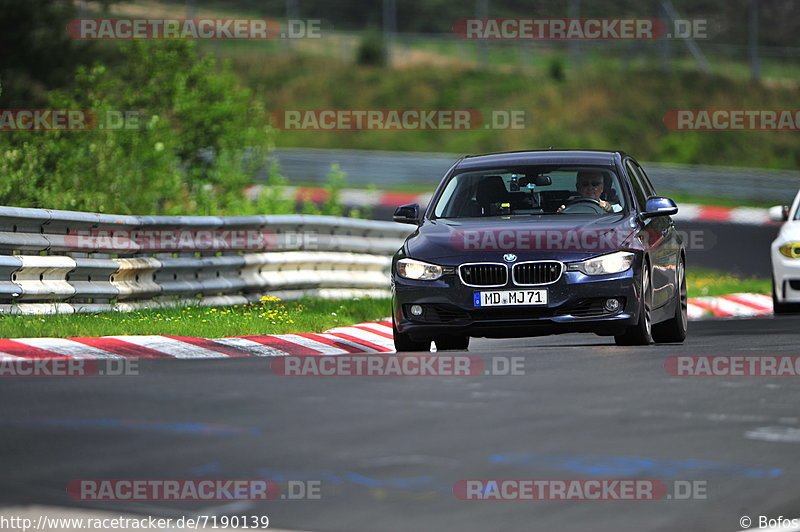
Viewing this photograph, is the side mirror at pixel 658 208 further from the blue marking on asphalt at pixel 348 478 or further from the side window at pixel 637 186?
the blue marking on asphalt at pixel 348 478

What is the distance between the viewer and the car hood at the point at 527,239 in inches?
485

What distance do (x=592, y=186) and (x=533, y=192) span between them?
0.50 meters

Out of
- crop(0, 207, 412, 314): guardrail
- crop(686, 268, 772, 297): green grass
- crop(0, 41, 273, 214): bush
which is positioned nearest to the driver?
crop(0, 207, 412, 314): guardrail

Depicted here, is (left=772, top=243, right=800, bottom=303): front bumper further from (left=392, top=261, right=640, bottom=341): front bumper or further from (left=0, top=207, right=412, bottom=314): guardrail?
(left=392, top=261, right=640, bottom=341): front bumper

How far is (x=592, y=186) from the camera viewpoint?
13.5 metres

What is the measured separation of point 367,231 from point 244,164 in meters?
4.89

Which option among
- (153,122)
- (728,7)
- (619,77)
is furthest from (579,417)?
(728,7)

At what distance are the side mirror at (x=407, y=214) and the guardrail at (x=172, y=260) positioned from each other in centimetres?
285

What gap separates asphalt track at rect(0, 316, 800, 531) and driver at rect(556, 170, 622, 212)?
113 inches

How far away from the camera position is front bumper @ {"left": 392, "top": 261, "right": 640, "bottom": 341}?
40.2 feet

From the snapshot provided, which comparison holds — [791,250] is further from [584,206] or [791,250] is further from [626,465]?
[626,465]

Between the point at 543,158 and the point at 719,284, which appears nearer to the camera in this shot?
the point at 543,158

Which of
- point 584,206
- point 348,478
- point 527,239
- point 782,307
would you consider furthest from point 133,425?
point 782,307

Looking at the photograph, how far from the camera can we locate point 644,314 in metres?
12.7
